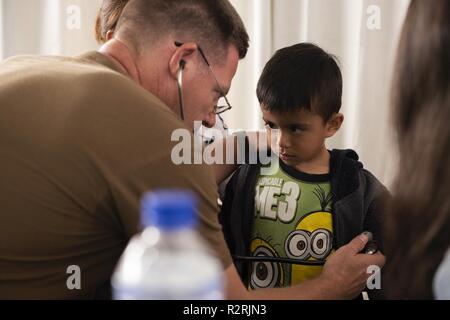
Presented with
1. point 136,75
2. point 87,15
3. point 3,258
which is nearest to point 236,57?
point 136,75

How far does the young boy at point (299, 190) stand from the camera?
1.35 meters

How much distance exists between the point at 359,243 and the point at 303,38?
45.8 inches

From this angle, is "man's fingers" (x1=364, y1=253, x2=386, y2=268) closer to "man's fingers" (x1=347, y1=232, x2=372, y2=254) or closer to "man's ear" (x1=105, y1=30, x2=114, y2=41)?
"man's fingers" (x1=347, y1=232, x2=372, y2=254)

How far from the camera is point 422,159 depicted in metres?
0.61

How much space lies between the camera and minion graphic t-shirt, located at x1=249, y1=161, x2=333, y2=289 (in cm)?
136

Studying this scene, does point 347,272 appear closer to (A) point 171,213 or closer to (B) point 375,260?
(B) point 375,260

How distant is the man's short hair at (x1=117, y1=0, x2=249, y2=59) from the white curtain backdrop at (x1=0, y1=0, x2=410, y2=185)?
1.00 metres

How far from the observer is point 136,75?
1102 millimetres

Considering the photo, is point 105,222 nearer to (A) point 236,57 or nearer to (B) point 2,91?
(B) point 2,91

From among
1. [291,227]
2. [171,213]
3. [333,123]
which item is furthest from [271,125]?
[171,213]

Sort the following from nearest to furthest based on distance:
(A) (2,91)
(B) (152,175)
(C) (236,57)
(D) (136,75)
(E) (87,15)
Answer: (B) (152,175) → (A) (2,91) → (D) (136,75) → (C) (236,57) → (E) (87,15)

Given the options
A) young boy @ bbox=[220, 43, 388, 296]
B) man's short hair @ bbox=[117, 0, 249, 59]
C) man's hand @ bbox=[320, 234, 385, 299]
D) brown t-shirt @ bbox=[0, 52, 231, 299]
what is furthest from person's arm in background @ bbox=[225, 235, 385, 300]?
man's short hair @ bbox=[117, 0, 249, 59]

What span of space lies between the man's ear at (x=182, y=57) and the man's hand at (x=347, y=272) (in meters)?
0.54
